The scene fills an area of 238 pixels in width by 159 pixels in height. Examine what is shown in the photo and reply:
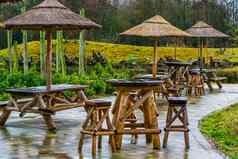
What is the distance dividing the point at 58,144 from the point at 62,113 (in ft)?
15.1

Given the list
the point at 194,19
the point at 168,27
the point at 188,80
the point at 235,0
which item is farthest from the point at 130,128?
the point at 235,0

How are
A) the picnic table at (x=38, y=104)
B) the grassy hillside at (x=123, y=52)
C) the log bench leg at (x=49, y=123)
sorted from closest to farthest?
the log bench leg at (x=49, y=123), the picnic table at (x=38, y=104), the grassy hillside at (x=123, y=52)

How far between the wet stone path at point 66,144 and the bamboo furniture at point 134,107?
0.28 meters

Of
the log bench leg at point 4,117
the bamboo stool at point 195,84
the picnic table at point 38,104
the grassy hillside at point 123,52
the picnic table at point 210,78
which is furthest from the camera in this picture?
the grassy hillside at point 123,52

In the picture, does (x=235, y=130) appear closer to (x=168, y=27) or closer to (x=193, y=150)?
(x=193, y=150)

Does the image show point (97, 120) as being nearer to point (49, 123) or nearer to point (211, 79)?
point (49, 123)

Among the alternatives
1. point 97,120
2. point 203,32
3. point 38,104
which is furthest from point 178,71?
point 97,120

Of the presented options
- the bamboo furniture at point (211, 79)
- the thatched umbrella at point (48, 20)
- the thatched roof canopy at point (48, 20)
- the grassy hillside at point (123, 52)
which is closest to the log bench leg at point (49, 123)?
the thatched umbrella at point (48, 20)

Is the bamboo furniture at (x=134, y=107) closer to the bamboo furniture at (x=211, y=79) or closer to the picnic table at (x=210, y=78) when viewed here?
the picnic table at (x=210, y=78)

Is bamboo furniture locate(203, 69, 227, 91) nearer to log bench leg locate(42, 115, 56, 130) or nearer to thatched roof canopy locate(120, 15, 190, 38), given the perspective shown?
thatched roof canopy locate(120, 15, 190, 38)

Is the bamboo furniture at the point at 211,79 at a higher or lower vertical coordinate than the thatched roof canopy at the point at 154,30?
lower

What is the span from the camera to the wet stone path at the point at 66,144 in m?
9.94

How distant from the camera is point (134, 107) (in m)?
10.6

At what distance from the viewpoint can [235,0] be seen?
48.7 m
